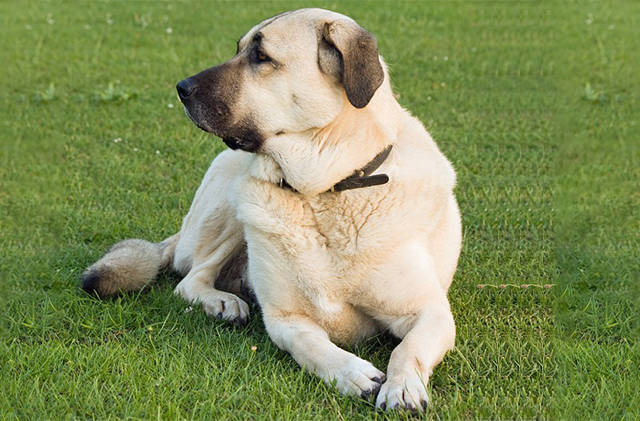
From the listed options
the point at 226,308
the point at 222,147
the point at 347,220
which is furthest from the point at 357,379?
the point at 222,147

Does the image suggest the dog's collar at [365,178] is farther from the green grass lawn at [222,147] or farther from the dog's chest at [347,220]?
the green grass lawn at [222,147]

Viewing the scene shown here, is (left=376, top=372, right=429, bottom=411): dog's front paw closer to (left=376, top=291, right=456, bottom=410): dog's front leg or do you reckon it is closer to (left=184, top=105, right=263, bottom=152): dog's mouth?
(left=376, top=291, right=456, bottom=410): dog's front leg

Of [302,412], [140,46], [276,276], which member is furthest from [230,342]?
[140,46]

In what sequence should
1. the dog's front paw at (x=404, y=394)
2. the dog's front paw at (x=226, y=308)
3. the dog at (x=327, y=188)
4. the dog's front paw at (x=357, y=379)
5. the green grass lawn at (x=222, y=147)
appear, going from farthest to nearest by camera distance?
the dog's front paw at (x=226, y=308) < the dog at (x=327, y=188) < the green grass lawn at (x=222, y=147) < the dog's front paw at (x=357, y=379) < the dog's front paw at (x=404, y=394)

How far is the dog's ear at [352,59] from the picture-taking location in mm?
3717

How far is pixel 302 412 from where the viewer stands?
135 inches

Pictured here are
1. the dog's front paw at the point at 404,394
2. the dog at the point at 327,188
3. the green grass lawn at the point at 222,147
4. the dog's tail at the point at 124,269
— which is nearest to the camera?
the dog's front paw at the point at 404,394

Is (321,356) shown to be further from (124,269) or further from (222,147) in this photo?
(222,147)

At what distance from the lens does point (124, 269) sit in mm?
4719

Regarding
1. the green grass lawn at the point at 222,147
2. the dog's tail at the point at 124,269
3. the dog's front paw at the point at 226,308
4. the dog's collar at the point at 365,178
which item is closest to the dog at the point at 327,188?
the dog's collar at the point at 365,178

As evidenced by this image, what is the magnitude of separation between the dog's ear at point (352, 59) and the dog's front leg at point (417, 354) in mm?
1065

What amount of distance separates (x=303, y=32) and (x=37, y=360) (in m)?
2.04

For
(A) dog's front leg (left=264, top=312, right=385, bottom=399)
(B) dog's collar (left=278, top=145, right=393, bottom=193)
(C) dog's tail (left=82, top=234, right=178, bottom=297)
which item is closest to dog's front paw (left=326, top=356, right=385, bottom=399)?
(A) dog's front leg (left=264, top=312, right=385, bottom=399)

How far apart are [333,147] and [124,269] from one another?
5.23 ft
